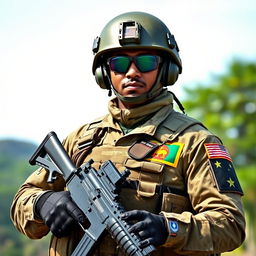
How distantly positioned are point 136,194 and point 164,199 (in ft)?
0.54

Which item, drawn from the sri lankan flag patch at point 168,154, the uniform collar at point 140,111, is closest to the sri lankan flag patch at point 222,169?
the sri lankan flag patch at point 168,154

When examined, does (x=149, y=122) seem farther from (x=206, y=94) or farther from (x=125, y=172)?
(x=206, y=94)

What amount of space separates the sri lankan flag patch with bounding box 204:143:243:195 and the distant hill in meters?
100

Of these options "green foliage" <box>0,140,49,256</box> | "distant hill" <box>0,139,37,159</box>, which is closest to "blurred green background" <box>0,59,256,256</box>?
"green foliage" <box>0,140,49,256</box>

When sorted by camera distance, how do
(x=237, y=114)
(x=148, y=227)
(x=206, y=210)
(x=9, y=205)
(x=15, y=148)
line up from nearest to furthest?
1. (x=148, y=227)
2. (x=206, y=210)
3. (x=237, y=114)
4. (x=9, y=205)
5. (x=15, y=148)

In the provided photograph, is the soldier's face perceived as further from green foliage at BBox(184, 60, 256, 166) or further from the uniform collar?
green foliage at BBox(184, 60, 256, 166)

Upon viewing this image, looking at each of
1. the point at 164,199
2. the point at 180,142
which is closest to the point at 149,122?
the point at 180,142

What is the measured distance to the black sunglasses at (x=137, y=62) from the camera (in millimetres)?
4184

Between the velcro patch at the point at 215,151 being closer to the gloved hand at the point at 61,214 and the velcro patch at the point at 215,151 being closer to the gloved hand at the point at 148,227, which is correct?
the gloved hand at the point at 148,227

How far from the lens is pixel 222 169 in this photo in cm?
393

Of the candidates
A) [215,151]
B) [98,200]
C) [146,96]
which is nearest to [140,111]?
[146,96]

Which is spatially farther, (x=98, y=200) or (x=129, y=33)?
(x=129, y=33)

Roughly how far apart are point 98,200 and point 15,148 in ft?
359

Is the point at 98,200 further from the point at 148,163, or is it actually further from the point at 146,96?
the point at 146,96
